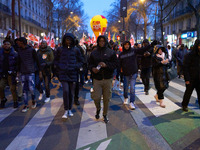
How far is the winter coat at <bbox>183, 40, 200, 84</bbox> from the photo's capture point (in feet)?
16.2

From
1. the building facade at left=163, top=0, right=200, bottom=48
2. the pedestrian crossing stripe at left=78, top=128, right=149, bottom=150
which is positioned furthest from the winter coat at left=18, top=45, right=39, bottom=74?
the building facade at left=163, top=0, right=200, bottom=48

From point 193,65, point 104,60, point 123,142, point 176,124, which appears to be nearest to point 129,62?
point 104,60

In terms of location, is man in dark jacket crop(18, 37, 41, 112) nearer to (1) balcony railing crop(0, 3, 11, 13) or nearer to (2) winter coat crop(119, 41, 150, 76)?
(2) winter coat crop(119, 41, 150, 76)

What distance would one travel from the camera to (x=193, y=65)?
5.02 meters

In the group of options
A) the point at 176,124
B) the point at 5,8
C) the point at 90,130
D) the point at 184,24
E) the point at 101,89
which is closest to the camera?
the point at 90,130

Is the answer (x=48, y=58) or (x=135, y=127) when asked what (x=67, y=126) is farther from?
(x=48, y=58)

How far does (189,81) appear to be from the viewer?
5.08 m

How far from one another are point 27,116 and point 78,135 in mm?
1863

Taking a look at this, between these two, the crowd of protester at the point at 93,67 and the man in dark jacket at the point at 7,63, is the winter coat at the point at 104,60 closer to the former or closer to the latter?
the crowd of protester at the point at 93,67

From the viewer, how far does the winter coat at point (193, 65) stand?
195 inches

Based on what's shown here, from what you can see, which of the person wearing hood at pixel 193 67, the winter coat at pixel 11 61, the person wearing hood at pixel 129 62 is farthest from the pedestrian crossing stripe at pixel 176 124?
the winter coat at pixel 11 61

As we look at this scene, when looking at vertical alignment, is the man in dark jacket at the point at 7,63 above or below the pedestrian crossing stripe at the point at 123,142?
above

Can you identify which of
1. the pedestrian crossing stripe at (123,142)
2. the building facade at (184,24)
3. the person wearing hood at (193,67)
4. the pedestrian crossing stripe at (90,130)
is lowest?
the pedestrian crossing stripe at (123,142)

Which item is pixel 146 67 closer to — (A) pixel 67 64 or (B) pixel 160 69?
(B) pixel 160 69
